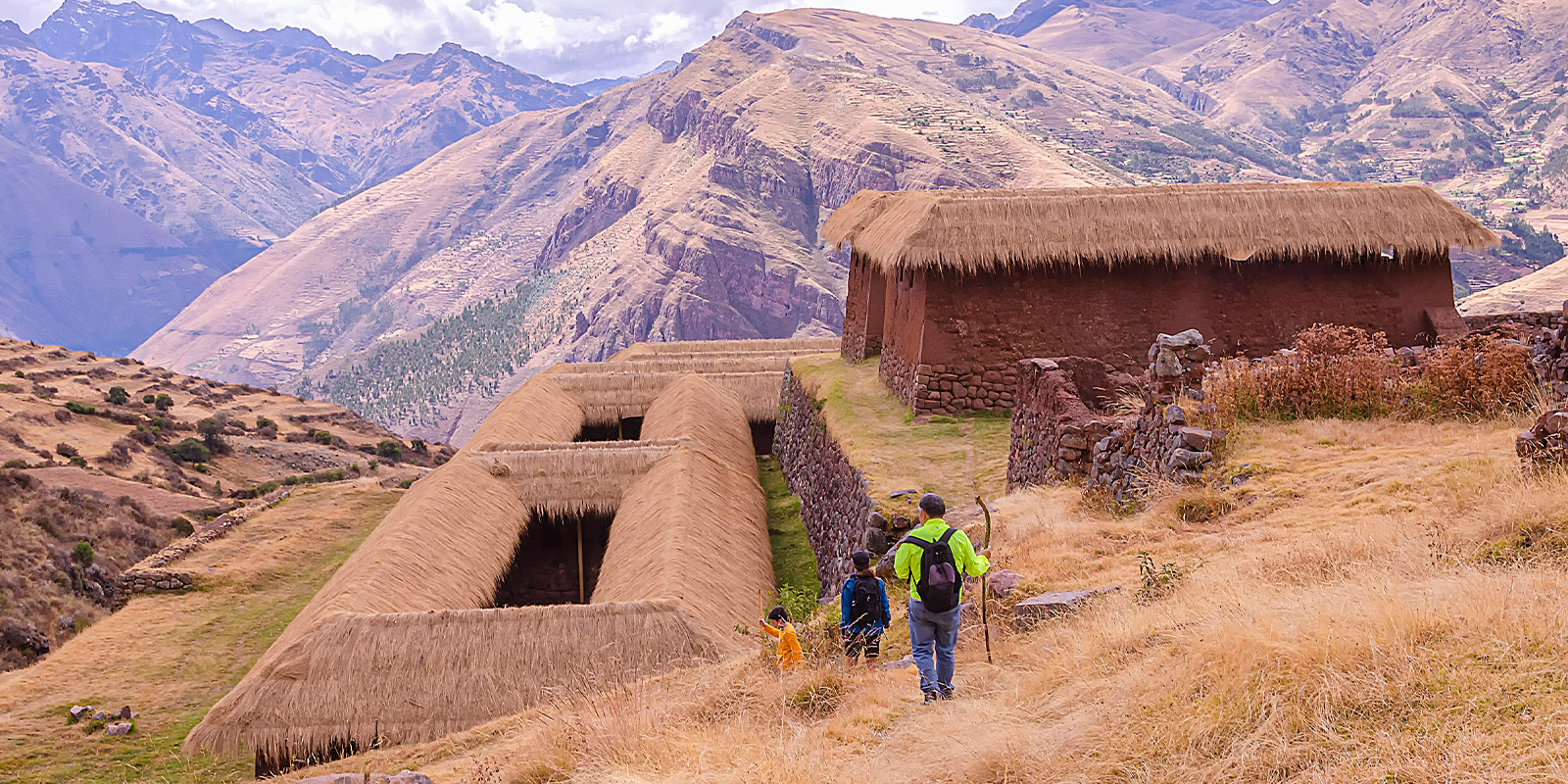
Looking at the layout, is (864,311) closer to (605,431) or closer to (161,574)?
(605,431)

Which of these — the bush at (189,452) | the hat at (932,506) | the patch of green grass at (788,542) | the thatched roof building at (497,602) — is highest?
the hat at (932,506)

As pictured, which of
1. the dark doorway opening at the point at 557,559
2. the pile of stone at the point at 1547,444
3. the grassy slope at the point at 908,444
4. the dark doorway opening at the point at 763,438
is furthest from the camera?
the dark doorway opening at the point at 763,438

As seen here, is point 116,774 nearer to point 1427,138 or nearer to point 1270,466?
point 1270,466

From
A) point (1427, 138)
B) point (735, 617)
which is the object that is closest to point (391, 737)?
point (735, 617)

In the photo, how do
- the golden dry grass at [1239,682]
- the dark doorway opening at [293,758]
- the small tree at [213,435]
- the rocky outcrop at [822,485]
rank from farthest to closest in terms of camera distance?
1. the small tree at [213,435]
2. the rocky outcrop at [822,485]
3. the dark doorway opening at [293,758]
4. the golden dry grass at [1239,682]

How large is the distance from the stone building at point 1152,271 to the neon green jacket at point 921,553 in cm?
1074

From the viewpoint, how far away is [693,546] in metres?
13.5

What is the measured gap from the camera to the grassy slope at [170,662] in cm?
1266

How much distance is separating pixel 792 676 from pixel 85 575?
22192 mm

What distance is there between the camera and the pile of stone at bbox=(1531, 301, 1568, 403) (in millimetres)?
9375

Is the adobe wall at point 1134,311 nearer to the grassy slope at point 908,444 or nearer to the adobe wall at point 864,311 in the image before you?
the grassy slope at point 908,444

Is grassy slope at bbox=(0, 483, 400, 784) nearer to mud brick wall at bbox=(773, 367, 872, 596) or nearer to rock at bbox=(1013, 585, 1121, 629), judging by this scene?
mud brick wall at bbox=(773, 367, 872, 596)

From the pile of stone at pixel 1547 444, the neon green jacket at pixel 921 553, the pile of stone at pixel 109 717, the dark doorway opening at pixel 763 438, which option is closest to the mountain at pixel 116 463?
the pile of stone at pixel 109 717

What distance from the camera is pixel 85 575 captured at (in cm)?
2338
